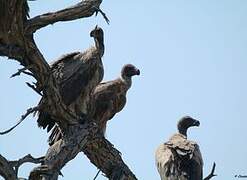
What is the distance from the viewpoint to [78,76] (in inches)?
301

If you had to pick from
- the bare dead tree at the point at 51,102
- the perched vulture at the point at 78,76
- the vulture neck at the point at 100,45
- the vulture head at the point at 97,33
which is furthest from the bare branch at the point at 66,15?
the vulture head at the point at 97,33

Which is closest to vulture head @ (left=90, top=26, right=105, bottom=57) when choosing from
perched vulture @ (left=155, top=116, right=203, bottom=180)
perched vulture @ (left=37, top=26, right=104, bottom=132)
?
perched vulture @ (left=37, top=26, right=104, bottom=132)

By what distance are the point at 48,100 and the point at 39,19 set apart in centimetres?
91

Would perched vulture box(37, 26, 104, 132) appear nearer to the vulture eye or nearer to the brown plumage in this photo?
the brown plumage

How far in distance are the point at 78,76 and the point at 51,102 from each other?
1.86 meters

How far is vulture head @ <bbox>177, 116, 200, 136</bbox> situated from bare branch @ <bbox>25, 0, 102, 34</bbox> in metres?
5.93

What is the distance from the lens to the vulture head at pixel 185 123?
36.7 ft

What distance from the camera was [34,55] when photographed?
534cm

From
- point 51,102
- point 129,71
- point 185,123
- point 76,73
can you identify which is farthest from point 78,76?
point 185,123

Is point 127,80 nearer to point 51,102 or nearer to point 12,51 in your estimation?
point 51,102

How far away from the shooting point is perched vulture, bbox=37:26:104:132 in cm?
756

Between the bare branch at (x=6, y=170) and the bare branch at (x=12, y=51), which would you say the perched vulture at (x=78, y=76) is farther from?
the bare branch at (x=6, y=170)

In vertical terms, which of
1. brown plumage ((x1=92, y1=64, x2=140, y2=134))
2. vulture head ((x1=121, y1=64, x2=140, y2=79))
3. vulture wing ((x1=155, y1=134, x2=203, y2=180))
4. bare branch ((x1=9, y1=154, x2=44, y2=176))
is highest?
vulture head ((x1=121, y1=64, x2=140, y2=79))

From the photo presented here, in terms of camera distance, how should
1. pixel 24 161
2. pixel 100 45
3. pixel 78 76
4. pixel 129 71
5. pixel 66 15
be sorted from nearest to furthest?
1. pixel 24 161
2. pixel 66 15
3. pixel 78 76
4. pixel 100 45
5. pixel 129 71
